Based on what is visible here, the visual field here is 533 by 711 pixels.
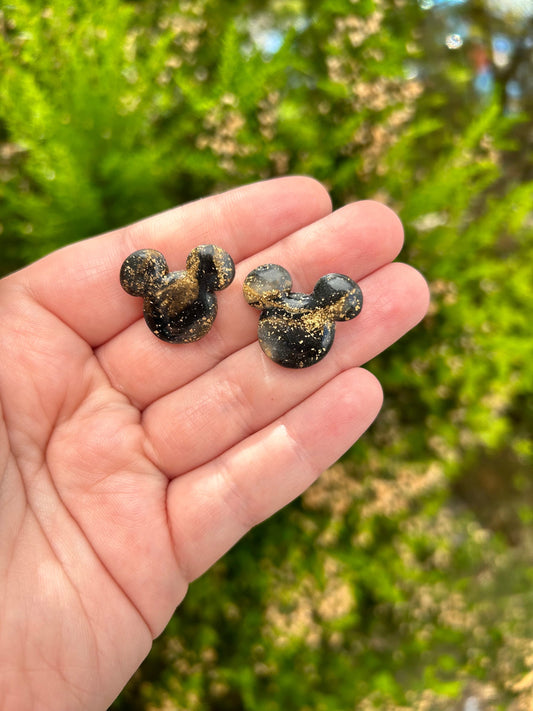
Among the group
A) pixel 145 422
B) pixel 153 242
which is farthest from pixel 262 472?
pixel 153 242

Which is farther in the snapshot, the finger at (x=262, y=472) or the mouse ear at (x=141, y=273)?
the mouse ear at (x=141, y=273)

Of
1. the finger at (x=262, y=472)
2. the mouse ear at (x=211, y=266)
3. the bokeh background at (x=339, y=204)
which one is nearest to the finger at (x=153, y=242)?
the mouse ear at (x=211, y=266)

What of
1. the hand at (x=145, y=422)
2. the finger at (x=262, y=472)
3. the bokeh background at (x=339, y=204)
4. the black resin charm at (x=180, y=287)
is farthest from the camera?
the bokeh background at (x=339, y=204)

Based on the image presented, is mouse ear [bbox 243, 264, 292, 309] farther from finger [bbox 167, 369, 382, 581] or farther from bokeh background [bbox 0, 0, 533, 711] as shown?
bokeh background [bbox 0, 0, 533, 711]

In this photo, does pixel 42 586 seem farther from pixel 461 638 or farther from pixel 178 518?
pixel 461 638

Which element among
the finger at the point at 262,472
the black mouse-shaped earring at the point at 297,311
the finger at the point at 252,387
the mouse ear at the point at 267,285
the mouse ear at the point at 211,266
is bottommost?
the finger at the point at 262,472

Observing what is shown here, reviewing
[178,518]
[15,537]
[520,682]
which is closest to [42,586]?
[15,537]

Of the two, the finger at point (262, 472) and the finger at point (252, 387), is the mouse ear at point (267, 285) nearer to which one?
the finger at point (252, 387)

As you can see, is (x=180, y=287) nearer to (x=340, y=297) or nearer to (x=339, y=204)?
(x=340, y=297)
